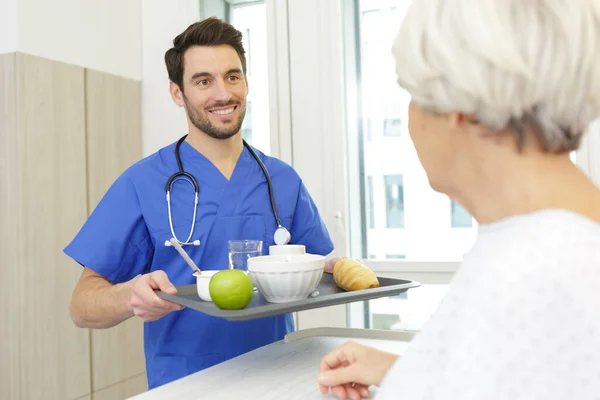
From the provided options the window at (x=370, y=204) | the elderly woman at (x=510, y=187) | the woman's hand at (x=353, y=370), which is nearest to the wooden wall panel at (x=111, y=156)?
the window at (x=370, y=204)

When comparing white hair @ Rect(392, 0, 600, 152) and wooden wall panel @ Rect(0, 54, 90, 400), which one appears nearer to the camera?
white hair @ Rect(392, 0, 600, 152)

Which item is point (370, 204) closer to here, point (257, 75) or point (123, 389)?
point (257, 75)

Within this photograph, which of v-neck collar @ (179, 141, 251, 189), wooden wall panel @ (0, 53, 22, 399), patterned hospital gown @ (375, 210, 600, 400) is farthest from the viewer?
wooden wall panel @ (0, 53, 22, 399)

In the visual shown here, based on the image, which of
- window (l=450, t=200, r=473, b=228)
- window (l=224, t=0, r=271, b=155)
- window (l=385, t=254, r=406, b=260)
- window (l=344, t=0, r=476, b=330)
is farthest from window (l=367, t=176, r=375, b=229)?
window (l=224, t=0, r=271, b=155)

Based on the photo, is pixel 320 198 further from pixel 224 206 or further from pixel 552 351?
pixel 552 351

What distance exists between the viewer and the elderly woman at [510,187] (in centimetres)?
59

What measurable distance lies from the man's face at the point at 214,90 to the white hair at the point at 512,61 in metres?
A: 1.21

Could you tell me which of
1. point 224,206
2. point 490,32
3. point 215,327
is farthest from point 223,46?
point 490,32

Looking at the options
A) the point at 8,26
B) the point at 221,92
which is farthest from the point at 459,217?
the point at 8,26

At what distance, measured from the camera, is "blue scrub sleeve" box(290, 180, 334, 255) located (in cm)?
196

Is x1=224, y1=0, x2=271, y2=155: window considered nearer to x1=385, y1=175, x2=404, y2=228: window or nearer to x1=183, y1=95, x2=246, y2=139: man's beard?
x1=385, y1=175, x2=404, y2=228: window

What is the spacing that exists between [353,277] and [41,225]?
132 cm

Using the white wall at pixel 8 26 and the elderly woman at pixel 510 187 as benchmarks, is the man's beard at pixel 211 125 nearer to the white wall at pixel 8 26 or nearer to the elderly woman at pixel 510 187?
the white wall at pixel 8 26

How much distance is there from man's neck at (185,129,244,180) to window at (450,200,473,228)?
3.25 ft
